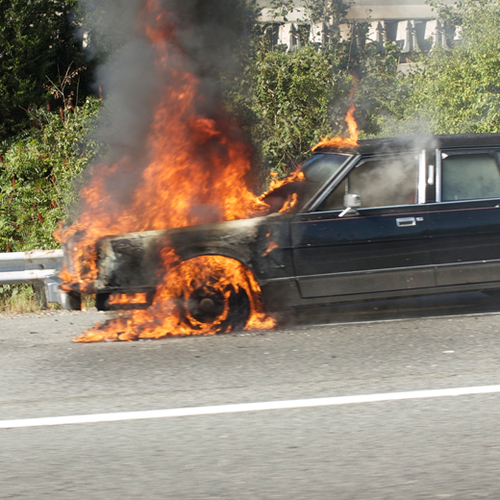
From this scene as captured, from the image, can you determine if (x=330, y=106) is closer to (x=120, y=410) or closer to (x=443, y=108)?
(x=443, y=108)

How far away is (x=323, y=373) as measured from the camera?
5137 millimetres

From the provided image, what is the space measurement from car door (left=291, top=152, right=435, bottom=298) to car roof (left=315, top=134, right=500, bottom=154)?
107 mm

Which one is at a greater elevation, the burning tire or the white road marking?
the burning tire

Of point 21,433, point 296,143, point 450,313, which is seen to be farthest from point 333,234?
point 296,143

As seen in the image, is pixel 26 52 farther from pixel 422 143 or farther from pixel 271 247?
pixel 422 143

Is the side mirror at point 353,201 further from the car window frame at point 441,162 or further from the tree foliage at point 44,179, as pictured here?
the tree foliage at point 44,179

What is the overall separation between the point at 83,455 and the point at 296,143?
11214 millimetres

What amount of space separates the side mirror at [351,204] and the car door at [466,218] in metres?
0.70

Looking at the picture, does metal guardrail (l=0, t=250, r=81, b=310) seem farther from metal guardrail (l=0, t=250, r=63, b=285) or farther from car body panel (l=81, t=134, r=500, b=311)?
car body panel (l=81, t=134, r=500, b=311)

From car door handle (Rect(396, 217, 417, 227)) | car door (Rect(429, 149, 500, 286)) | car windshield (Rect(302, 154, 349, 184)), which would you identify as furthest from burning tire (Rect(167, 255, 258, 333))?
car door (Rect(429, 149, 500, 286))

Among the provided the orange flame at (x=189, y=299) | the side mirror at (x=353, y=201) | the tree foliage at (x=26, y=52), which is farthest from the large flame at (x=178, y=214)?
the tree foliage at (x=26, y=52)

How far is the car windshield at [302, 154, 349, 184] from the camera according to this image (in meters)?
6.69

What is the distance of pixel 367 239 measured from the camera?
21.3 feet

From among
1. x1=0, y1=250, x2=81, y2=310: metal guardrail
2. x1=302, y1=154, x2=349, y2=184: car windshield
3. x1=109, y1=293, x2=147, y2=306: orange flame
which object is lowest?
x1=109, y1=293, x2=147, y2=306: orange flame
